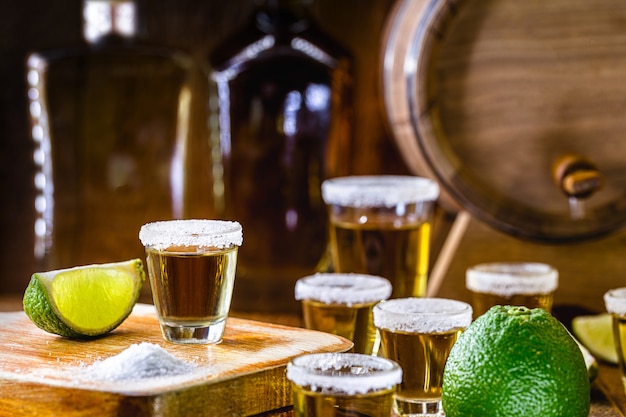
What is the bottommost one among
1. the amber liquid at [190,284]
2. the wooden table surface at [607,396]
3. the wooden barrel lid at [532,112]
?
the wooden table surface at [607,396]

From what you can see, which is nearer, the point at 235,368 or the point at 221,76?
A: the point at 235,368

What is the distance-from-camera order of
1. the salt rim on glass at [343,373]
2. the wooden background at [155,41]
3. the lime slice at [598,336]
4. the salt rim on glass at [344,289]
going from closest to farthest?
the salt rim on glass at [343,373] → the salt rim on glass at [344,289] → the lime slice at [598,336] → the wooden background at [155,41]

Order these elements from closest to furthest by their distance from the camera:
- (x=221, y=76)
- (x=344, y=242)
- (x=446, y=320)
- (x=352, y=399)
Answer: (x=352, y=399)
(x=446, y=320)
(x=344, y=242)
(x=221, y=76)

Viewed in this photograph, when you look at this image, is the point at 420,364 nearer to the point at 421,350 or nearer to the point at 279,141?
the point at 421,350

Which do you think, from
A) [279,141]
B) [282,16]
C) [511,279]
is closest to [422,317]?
[511,279]

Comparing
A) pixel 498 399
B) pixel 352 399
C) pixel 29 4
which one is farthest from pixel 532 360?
pixel 29 4

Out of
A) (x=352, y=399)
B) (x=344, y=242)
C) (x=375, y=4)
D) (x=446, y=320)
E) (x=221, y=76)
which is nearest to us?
(x=352, y=399)

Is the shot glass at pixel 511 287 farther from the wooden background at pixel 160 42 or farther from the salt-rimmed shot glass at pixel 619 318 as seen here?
the wooden background at pixel 160 42

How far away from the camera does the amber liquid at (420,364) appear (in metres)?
0.90

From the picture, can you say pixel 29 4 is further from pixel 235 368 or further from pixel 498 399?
pixel 498 399

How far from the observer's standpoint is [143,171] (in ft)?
4.83

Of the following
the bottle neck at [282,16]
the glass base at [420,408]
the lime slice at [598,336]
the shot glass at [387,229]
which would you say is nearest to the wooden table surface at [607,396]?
the lime slice at [598,336]

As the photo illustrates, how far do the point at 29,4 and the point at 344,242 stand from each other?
2.50 feet

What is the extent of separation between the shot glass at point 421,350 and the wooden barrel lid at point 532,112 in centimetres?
34
